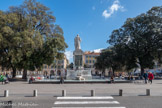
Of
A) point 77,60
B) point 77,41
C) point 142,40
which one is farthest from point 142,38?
point 77,60

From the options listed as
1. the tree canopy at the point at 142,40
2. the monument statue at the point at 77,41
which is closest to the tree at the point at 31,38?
the monument statue at the point at 77,41

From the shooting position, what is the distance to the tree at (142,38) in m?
35.1

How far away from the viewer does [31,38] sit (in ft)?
97.2

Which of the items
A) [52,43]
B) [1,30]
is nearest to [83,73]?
[52,43]

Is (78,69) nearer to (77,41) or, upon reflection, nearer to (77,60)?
(77,60)

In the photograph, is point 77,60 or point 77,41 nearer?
point 77,60

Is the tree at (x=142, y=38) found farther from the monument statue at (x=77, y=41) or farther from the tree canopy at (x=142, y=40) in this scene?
the monument statue at (x=77, y=41)

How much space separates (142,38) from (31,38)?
25030 mm

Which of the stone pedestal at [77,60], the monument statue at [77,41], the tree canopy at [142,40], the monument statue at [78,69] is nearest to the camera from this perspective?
the monument statue at [78,69]

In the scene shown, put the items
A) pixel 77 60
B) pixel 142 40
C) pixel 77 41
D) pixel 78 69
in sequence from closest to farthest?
pixel 78 69 < pixel 77 60 < pixel 77 41 < pixel 142 40

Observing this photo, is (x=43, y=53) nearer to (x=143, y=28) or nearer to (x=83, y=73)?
(x=83, y=73)

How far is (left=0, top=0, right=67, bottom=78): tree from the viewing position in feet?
93.4

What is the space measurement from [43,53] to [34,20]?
7.22 meters

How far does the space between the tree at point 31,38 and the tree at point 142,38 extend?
16743 millimetres
